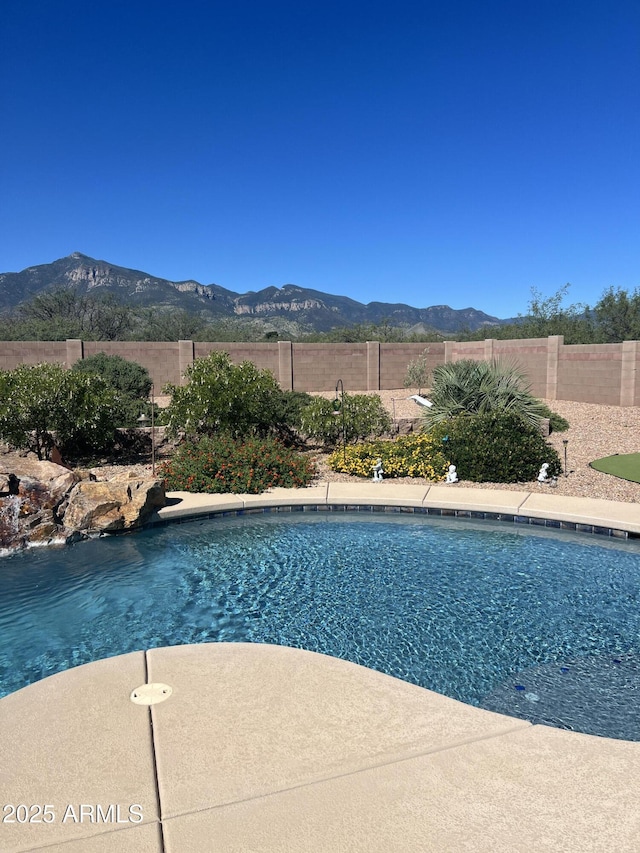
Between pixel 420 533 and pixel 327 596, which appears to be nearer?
pixel 327 596

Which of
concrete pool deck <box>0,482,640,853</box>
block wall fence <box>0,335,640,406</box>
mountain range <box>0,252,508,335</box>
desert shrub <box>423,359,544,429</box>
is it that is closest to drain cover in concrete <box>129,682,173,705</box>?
concrete pool deck <box>0,482,640,853</box>

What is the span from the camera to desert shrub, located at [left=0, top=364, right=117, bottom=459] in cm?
1133

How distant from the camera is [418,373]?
25.1 meters

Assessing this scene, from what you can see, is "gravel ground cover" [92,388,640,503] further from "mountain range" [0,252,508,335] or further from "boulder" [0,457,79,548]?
"mountain range" [0,252,508,335]

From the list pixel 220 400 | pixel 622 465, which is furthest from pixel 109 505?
pixel 622 465

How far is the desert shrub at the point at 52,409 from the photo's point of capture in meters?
11.3

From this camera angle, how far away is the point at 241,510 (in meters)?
9.57

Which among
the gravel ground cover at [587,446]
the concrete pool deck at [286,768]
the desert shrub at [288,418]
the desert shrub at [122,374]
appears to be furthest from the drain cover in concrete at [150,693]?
the desert shrub at [122,374]

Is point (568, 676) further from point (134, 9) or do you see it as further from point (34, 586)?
point (134, 9)

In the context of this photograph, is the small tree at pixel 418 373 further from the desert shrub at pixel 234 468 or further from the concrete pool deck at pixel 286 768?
the concrete pool deck at pixel 286 768

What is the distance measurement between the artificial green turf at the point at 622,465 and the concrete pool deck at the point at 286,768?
8.52m

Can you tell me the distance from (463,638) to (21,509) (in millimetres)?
6012

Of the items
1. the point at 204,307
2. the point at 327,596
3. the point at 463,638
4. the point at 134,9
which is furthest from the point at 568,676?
the point at 204,307

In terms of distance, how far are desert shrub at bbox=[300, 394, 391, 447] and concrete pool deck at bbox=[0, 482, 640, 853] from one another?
8944 mm
